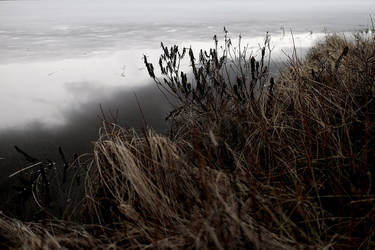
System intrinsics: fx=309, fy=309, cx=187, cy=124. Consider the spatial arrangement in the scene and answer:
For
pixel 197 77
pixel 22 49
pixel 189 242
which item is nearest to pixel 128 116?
pixel 197 77

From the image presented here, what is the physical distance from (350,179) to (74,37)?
9060mm

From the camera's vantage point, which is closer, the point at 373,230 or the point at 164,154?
the point at 373,230

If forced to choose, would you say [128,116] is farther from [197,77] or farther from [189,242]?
[189,242]

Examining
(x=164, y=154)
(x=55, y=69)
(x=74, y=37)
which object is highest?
(x=74, y=37)

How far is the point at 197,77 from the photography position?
248 centimetres

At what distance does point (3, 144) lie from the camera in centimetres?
294

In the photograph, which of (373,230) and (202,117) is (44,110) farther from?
(373,230)

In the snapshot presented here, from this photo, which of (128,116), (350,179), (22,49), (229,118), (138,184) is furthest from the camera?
(22,49)

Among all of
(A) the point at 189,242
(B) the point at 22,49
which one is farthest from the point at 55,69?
(A) the point at 189,242

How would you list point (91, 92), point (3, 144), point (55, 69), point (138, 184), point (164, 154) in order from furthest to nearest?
point (55, 69) → point (91, 92) → point (3, 144) → point (164, 154) → point (138, 184)

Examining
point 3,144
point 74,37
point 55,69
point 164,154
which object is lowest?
point 3,144

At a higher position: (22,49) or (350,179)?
(22,49)

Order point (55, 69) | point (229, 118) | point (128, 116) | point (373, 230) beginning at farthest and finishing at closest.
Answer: point (55, 69)
point (128, 116)
point (229, 118)
point (373, 230)

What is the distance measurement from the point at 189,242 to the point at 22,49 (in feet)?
23.1
